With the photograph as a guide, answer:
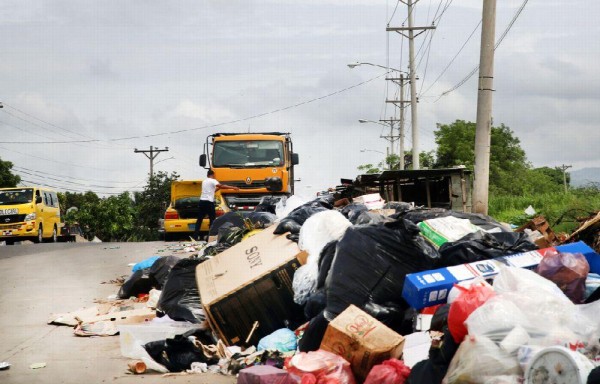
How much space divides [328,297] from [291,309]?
2.85ft

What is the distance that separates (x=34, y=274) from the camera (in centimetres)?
1150

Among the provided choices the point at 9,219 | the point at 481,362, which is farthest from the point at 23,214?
the point at 481,362

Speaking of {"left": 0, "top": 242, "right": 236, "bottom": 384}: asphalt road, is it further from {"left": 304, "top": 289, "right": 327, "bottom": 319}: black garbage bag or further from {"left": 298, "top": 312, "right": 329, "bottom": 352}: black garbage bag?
{"left": 304, "top": 289, "right": 327, "bottom": 319}: black garbage bag

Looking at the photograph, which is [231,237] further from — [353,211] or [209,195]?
[209,195]

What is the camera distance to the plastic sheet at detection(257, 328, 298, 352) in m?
5.45

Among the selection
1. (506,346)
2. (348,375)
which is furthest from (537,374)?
(348,375)

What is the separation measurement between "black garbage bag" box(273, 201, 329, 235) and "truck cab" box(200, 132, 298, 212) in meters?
8.89

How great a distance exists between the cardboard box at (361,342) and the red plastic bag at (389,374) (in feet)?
0.59

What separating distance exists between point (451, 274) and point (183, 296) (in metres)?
2.92

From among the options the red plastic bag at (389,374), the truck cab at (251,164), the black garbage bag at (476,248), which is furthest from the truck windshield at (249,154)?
the red plastic bag at (389,374)

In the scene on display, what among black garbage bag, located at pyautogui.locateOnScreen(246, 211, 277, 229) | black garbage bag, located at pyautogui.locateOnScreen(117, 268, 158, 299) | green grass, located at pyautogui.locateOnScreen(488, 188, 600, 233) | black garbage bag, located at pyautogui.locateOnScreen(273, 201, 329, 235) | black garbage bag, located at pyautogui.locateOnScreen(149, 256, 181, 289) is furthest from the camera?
green grass, located at pyautogui.locateOnScreen(488, 188, 600, 233)

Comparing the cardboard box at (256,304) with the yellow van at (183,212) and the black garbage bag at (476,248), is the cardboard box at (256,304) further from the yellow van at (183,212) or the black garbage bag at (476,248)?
the yellow van at (183,212)

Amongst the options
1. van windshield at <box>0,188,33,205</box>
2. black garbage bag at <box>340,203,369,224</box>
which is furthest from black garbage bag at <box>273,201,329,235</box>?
van windshield at <box>0,188,33,205</box>

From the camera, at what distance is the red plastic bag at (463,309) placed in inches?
143
